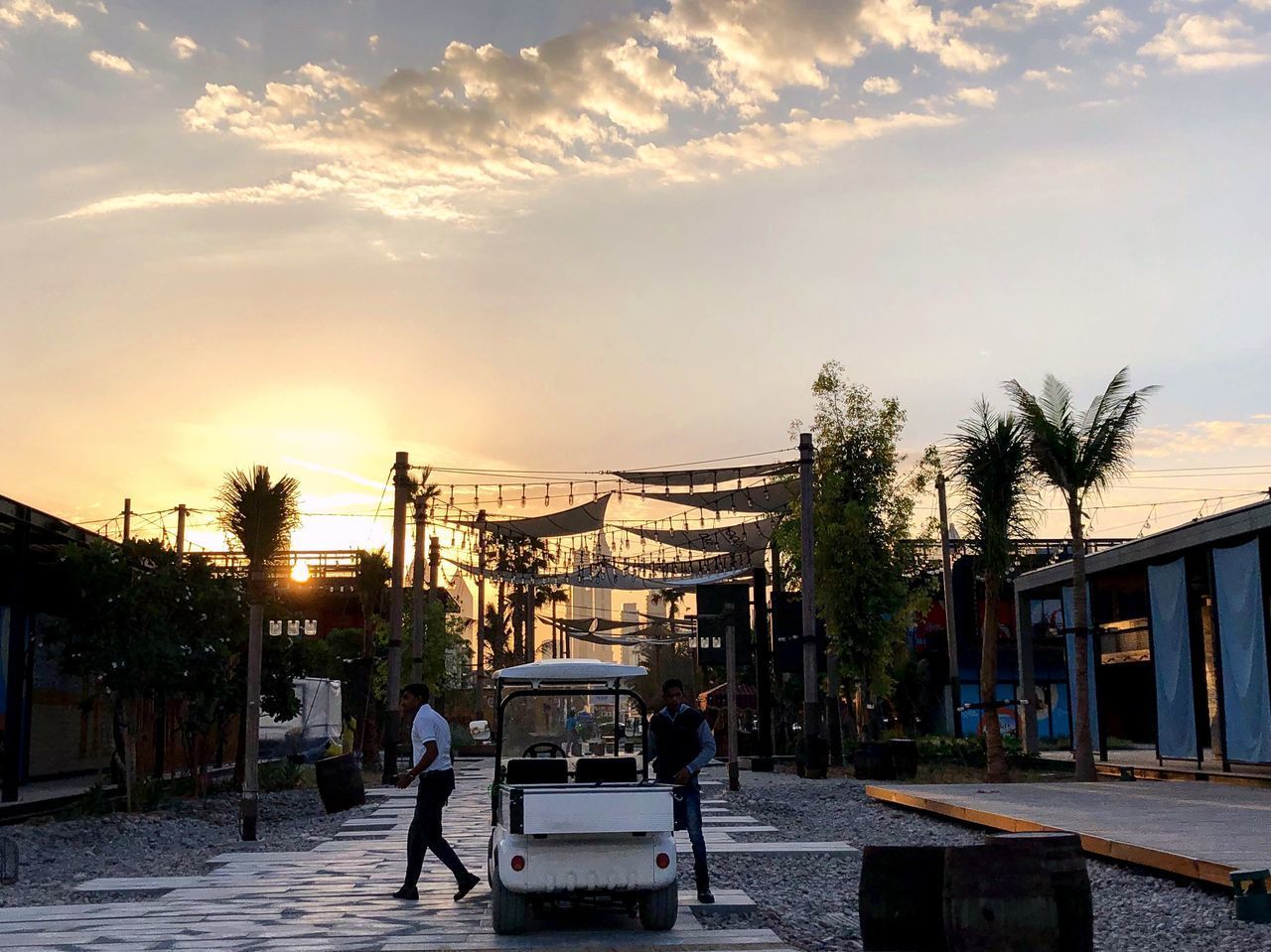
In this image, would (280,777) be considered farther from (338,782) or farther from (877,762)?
(877,762)

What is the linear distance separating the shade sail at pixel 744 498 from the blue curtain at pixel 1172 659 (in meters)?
12.8

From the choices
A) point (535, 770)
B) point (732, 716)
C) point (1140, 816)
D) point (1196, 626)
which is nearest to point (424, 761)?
point (535, 770)

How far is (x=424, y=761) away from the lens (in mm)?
12516

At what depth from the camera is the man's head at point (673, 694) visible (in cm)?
1293

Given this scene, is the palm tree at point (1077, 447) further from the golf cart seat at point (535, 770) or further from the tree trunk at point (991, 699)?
the golf cart seat at point (535, 770)

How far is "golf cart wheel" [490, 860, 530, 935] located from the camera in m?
10.6

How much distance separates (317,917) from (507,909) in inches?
88.6

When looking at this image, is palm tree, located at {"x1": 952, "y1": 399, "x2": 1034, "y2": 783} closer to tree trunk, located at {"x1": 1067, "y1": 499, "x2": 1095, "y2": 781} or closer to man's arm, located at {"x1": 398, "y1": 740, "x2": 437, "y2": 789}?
tree trunk, located at {"x1": 1067, "y1": 499, "x2": 1095, "y2": 781}

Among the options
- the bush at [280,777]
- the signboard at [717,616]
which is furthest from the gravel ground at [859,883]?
the signboard at [717,616]

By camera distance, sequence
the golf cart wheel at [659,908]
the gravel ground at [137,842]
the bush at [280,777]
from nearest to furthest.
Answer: the golf cart wheel at [659,908] < the gravel ground at [137,842] < the bush at [280,777]

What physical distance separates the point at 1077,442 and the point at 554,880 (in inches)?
776

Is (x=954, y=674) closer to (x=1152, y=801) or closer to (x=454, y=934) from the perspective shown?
(x=1152, y=801)

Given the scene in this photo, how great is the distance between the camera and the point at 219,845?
20.2 m

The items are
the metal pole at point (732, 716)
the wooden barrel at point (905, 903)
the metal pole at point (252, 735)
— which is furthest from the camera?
the metal pole at point (732, 716)
